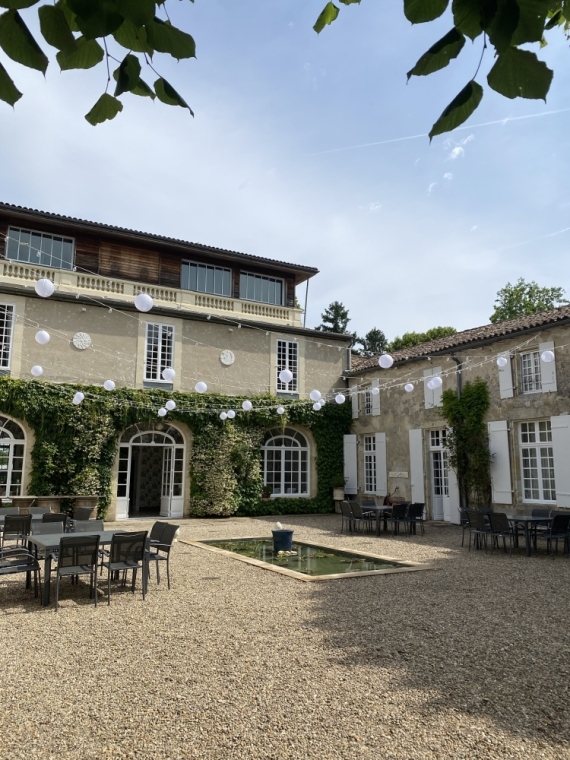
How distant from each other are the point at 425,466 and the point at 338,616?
10658 millimetres

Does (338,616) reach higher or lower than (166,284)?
lower

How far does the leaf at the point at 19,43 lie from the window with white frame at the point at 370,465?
17.2 meters

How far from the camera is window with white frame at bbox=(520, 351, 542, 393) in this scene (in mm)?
13336

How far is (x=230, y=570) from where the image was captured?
26.8 feet

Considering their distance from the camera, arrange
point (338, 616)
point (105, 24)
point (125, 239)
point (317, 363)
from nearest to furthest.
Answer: point (105, 24), point (338, 616), point (125, 239), point (317, 363)

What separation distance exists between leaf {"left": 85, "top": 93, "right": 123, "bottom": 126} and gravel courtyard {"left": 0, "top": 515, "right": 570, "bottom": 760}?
9.91 feet

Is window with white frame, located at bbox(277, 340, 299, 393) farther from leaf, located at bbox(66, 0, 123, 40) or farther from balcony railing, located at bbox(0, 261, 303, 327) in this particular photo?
leaf, located at bbox(66, 0, 123, 40)

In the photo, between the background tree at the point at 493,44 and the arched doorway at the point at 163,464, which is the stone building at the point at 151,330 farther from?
the background tree at the point at 493,44

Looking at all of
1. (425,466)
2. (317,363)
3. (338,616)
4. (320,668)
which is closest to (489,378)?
(425,466)

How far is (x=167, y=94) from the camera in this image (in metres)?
1.76

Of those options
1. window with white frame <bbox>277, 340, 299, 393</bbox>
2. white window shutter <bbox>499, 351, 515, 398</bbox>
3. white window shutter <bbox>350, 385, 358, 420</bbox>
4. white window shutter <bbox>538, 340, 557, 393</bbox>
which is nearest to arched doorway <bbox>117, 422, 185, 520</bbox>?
window with white frame <bbox>277, 340, 299, 393</bbox>

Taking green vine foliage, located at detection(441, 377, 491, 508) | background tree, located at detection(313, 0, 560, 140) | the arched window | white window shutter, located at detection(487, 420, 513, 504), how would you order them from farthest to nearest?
the arched window, green vine foliage, located at detection(441, 377, 491, 508), white window shutter, located at detection(487, 420, 513, 504), background tree, located at detection(313, 0, 560, 140)

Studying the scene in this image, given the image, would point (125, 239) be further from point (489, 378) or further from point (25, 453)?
point (489, 378)

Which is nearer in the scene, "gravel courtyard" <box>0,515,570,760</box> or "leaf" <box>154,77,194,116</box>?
"leaf" <box>154,77,194,116</box>
